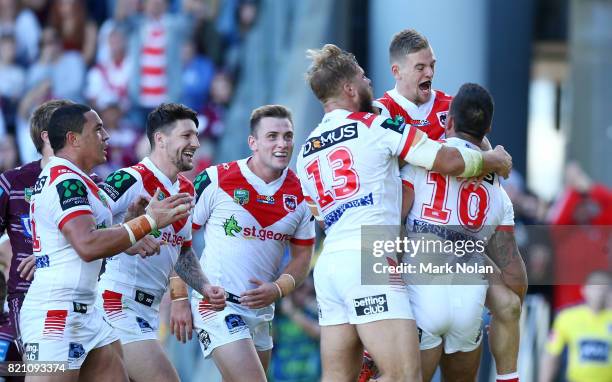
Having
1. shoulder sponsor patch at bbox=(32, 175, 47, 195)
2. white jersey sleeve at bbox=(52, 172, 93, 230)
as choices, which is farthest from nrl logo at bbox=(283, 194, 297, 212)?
shoulder sponsor patch at bbox=(32, 175, 47, 195)

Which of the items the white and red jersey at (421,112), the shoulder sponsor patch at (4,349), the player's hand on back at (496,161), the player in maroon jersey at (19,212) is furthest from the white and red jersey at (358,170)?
the shoulder sponsor patch at (4,349)

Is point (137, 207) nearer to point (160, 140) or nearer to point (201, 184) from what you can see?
point (160, 140)

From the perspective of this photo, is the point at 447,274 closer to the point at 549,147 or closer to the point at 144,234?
the point at 144,234

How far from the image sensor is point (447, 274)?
854 centimetres

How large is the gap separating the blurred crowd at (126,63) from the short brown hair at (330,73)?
770 centimetres

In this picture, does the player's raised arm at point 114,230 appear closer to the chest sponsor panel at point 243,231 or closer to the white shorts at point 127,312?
the white shorts at point 127,312

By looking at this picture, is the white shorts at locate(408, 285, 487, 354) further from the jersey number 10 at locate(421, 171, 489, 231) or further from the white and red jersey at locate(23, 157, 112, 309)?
the white and red jersey at locate(23, 157, 112, 309)

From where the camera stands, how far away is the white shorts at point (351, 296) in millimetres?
8305

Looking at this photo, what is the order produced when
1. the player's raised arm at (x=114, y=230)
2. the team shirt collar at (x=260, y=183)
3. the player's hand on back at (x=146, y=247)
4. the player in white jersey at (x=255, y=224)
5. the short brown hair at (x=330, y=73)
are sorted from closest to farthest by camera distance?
the player's raised arm at (x=114, y=230) < the short brown hair at (x=330, y=73) < the player's hand on back at (x=146, y=247) < the player in white jersey at (x=255, y=224) < the team shirt collar at (x=260, y=183)

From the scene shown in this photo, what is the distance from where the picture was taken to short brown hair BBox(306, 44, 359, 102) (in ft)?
28.5

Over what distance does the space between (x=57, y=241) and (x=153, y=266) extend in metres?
1.44

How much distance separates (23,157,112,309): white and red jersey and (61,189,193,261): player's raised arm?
7cm

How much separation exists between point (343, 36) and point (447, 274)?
9.14 meters

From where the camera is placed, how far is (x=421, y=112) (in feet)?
30.3
